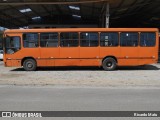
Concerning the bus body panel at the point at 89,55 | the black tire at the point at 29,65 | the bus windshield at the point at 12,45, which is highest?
the bus windshield at the point at 12,45

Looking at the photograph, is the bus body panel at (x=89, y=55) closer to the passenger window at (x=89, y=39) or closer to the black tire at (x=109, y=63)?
the passenger window at (x=89, y=39)

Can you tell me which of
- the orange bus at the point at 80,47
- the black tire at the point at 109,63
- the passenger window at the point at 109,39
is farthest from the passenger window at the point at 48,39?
the black tire at the point at 109,63

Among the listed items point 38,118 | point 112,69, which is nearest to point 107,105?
point 38,118

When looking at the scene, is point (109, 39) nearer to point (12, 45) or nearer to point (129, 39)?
point (129, 39)

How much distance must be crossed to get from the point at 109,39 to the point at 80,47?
197 centimetres

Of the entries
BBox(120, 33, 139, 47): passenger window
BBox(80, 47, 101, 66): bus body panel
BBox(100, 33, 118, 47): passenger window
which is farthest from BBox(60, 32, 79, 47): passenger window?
BBox(120, 33, 139, 47): passenger window

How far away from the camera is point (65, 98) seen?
1079 centimetres

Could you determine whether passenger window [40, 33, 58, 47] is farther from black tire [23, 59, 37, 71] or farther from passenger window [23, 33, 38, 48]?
black tire [23, 59, 37, 71]

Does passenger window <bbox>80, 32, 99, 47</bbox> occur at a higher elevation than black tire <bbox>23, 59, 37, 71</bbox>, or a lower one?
higher

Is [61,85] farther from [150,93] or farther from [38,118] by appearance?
[38,118]

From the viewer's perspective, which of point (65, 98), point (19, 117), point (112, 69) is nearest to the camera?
point (19, 117)

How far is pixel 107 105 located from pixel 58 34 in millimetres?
13083

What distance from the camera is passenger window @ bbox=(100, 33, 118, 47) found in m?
22.0

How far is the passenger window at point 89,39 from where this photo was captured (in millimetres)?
22047
